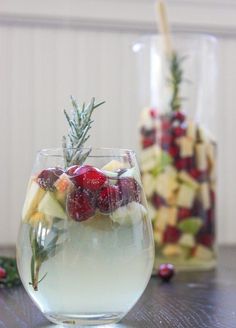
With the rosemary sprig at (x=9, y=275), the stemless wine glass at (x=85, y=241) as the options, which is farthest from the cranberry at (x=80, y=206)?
the rosemary sprig at (x=9, y=275)

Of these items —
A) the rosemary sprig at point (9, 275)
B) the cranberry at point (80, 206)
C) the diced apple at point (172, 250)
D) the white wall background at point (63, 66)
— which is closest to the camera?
the cranberry at point (80, 206)

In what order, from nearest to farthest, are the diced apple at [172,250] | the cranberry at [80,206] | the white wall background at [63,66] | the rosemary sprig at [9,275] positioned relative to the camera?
the cranberry at [80,206]
the rosemary sprig at [9,275]
the diced apple at [172,250]
the white wall background at [63,66]

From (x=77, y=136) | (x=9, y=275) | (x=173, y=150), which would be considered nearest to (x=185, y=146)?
(x=173, y=150)

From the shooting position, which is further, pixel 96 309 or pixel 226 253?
pixel 226 253

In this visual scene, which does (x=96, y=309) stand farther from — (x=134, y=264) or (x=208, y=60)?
(x=208, y=60)

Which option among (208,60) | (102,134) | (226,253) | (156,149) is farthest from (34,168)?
(102,134)

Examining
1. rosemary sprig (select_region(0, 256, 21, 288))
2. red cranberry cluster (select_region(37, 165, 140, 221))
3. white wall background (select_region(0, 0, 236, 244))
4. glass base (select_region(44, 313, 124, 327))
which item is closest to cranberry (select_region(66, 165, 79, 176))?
red cranberry cluster (select_region(37, 165, 140, 221))

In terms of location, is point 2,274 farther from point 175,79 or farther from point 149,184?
point 175,79

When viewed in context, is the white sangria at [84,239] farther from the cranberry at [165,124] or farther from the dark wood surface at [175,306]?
the cranberry at [165,124]
